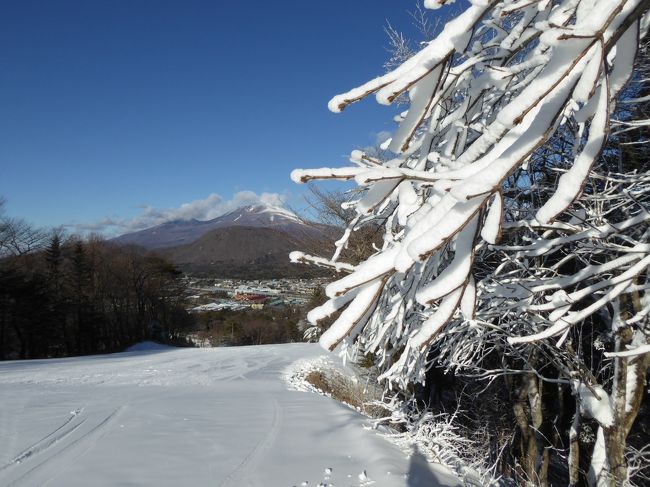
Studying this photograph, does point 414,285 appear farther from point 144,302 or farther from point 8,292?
point 144,302

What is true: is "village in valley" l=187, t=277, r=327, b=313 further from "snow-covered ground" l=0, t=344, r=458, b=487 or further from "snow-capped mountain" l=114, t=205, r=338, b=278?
"snow-covered ground" l=0, t=344, r=458, b=487

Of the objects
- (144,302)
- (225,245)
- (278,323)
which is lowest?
(278,323)

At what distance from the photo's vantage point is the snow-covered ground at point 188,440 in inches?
146

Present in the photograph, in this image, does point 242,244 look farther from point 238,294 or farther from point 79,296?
point 79,296

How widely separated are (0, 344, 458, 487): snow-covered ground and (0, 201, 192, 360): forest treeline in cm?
1686

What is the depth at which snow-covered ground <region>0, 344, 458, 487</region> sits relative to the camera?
3699 mm

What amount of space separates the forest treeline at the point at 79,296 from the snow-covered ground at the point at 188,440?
16857mm

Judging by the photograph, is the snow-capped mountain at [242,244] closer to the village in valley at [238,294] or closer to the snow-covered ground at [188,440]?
the village in valley at [238,294]

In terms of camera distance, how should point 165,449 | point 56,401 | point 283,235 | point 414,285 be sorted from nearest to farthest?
point 414,285
point 165,449
point 56,401
point 283,235

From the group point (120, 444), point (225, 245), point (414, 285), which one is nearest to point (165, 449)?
point (120, 444)

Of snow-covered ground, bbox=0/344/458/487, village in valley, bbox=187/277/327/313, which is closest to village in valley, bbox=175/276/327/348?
village in valley, bbox=187/277/327/313

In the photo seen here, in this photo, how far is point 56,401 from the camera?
6.36 m

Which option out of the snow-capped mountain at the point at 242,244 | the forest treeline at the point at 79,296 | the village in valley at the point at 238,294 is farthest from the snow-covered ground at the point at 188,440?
the village in valley at the point at 238,294

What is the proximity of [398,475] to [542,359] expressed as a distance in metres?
3.70
